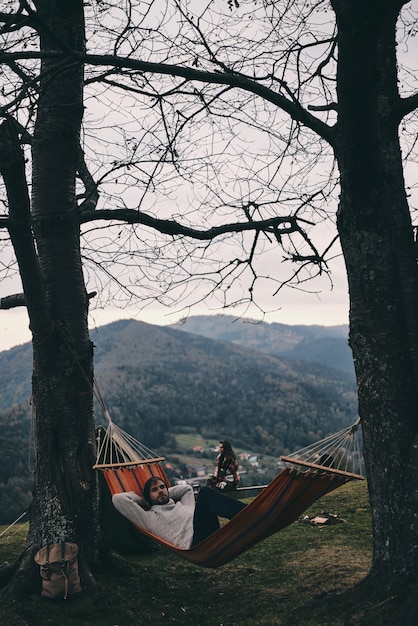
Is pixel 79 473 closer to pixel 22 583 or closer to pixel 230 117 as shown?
pixel 22 583

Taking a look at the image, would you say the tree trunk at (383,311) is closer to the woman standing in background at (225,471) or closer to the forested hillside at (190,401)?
the woman standing in background at (225,471)

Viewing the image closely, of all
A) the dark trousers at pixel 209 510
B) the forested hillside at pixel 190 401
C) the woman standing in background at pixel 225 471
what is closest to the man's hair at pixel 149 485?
the dark trousers at pixel 209 510

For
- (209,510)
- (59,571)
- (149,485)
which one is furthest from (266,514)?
(59,571)

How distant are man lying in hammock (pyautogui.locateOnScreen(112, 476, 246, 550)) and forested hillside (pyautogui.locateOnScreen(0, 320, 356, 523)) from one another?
1933cm

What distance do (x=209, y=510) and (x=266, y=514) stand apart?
2.28 feet

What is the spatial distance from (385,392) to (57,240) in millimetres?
2258

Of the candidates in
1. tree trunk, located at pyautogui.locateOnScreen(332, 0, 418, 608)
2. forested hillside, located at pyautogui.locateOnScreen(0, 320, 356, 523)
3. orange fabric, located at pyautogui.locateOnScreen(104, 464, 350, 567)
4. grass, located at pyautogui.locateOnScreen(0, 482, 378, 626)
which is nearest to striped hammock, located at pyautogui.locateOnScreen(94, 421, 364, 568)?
orange fabric, located at pyautogui.locateOnScreen(104, 464, 350, 567)

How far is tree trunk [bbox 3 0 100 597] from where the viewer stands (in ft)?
13.5

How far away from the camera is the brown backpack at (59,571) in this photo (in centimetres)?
389

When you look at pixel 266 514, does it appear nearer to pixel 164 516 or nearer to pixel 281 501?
pixel 281 501

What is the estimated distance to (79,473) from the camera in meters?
4.17

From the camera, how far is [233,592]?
417 centimetres

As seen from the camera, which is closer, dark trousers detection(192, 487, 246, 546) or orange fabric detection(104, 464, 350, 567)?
orange fabric detection(104, 464, 350, 567)

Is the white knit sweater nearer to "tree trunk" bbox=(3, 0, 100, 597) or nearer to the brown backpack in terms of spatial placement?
"tree trunk" bbox=(3, 0, 100, 597)
